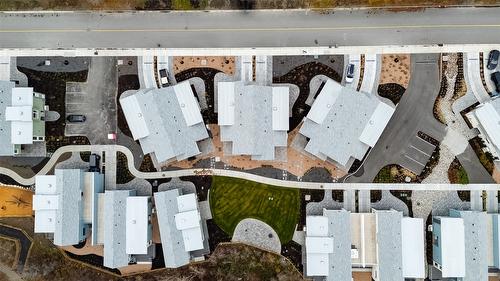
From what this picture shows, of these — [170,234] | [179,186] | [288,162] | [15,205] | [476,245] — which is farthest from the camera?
[15,205]

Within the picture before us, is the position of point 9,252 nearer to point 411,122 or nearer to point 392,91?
point 392,91

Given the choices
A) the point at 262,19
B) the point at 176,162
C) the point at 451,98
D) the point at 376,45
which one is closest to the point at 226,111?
the point at 176,162

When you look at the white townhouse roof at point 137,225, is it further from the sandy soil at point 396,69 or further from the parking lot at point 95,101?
the sandy soil at point 396,69

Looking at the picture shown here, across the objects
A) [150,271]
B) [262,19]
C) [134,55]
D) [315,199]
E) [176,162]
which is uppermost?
[262,19]

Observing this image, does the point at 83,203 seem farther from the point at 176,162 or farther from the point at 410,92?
the point at 410,92

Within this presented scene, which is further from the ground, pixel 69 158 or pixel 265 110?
pixel 265 110

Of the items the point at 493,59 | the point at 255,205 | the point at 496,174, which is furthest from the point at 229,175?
the point at 493,59
